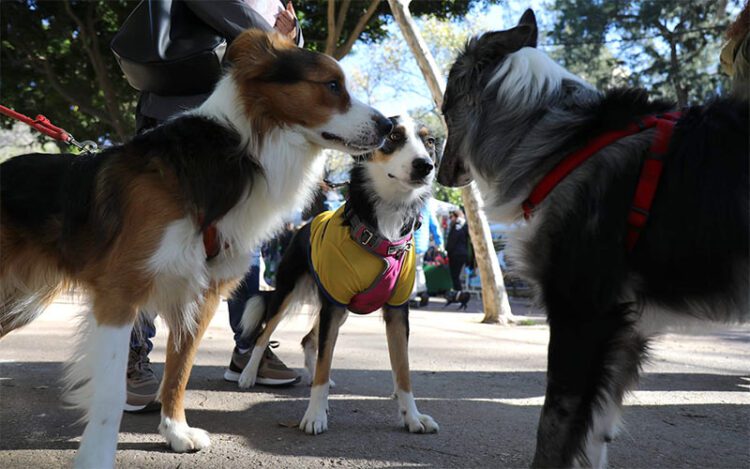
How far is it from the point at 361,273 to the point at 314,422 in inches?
35.6

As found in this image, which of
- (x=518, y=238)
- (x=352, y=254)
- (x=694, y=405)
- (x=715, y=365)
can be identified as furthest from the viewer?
(x=715, y=365)

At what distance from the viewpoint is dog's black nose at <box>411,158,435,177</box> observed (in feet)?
13.8

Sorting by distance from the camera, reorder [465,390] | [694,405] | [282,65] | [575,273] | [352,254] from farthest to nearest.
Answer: [465,390] < [694,405] < [352,254] < [282,65] < [575,273]

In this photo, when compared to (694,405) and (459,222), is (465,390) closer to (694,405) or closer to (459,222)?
(694,405)

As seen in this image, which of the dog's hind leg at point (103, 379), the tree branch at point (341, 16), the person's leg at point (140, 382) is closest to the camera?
the dog's hind leg at point (103, 379)

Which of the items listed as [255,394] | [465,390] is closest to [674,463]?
[465,390]

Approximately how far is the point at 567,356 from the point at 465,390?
2.44 meters

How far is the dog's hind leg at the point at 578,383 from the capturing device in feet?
7.21

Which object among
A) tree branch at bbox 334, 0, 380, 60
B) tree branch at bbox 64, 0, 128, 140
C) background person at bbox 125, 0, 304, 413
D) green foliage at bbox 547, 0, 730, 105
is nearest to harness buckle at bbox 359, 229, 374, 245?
background person at bbox 125, 0, 304, 413

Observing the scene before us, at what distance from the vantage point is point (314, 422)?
3.29 metres

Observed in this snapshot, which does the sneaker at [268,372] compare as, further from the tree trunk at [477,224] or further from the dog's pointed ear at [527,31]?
the tree trunk at [477,224]

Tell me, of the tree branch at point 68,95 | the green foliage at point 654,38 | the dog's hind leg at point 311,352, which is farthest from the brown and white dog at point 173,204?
the green foliage at point 654,38

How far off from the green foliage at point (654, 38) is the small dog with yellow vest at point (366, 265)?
918 inches

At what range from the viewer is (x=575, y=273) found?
2.21 m
